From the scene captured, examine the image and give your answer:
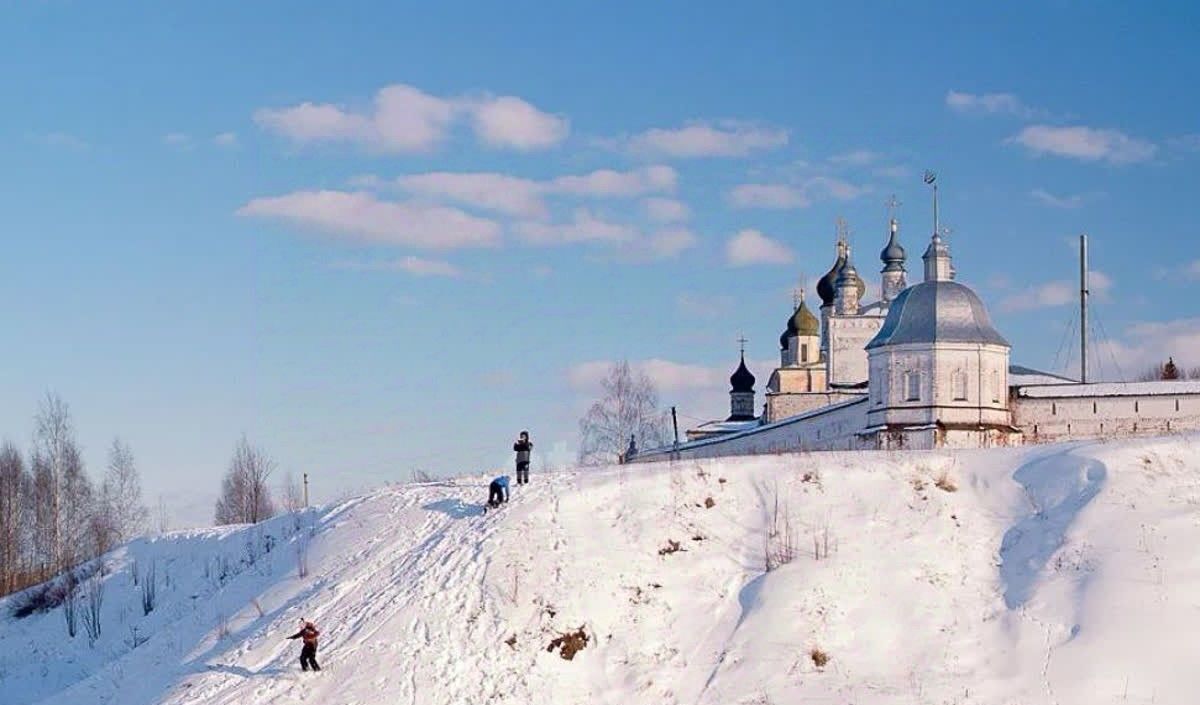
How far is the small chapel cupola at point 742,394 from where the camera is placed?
73.9 m

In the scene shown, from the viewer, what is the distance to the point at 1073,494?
21500 mm

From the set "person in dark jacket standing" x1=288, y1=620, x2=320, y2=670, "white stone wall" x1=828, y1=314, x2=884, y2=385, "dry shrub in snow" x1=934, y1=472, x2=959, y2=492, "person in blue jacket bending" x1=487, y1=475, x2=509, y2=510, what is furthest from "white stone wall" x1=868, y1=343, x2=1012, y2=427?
"white stone wall" x1=828, y1=314, x2=884, y2=385

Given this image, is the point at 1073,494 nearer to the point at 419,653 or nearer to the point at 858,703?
the point at 858,703

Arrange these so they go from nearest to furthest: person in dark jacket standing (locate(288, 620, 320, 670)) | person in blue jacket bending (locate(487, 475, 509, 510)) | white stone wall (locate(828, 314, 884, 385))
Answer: person in dark jacket standing (locate(288, 620, 320, 670)) < person in blue jacket bending (locate(487, 475, 509, 510)) < white stone wall (locate(828, 314, 884, 385))

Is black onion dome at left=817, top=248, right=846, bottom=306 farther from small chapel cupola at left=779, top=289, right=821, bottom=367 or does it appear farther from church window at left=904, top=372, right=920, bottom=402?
church window at left=904, top=372, right=920, bottom=402

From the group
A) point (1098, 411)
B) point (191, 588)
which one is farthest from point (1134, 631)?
point (1098, 411)

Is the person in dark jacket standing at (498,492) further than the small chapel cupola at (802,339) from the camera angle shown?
No

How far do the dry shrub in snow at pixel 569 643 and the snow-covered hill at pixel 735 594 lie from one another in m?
0.09

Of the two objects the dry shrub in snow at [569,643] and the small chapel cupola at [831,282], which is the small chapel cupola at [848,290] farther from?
the dry shrub in snow at [569,643]

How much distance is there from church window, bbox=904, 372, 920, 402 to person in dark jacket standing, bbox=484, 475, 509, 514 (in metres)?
20.6

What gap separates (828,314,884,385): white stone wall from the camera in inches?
2682

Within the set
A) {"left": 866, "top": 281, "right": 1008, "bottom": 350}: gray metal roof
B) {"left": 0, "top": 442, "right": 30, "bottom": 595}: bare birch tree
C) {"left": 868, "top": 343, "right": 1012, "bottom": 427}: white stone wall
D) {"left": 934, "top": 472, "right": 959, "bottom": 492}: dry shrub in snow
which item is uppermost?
{"left": 866, "top": 281, "right": 1008, "bottom": 350}: gray metal roof

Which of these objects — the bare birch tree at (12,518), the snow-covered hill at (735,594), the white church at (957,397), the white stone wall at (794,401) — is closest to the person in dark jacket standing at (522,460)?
the snow-covered hill at (735,594)

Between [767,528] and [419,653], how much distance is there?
17.5ft
